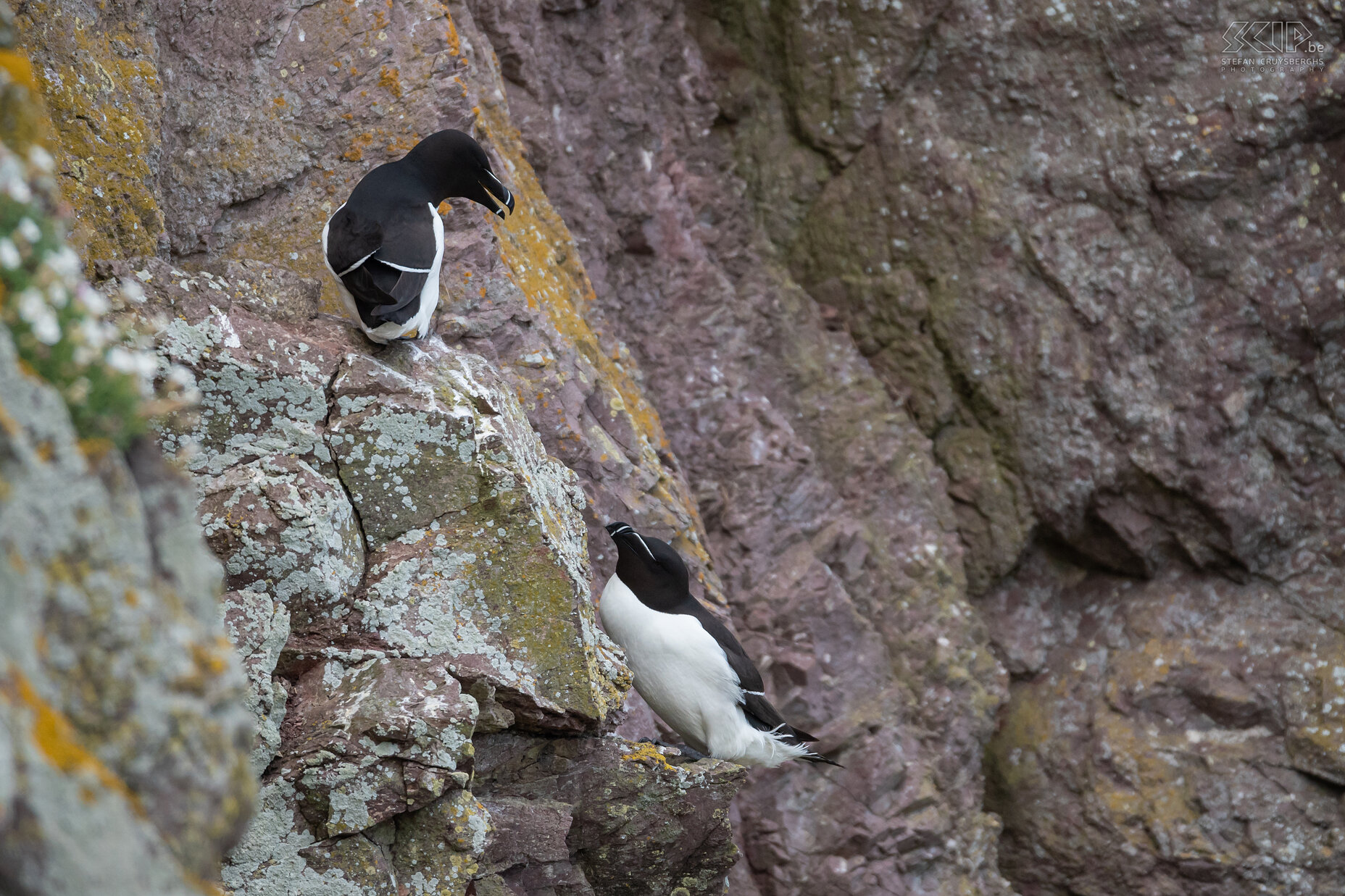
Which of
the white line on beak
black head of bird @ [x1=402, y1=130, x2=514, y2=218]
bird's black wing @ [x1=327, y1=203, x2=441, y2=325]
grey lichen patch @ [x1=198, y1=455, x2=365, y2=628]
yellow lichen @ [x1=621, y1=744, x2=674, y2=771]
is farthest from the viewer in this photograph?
the white line on beak

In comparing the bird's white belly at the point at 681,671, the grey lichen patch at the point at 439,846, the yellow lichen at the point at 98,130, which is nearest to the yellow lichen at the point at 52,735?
the grey lichen patch at the point at 439,846

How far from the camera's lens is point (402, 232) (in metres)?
3.99

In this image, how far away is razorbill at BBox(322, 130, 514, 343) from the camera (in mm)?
3809

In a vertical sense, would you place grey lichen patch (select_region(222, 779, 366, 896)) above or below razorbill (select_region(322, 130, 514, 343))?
below

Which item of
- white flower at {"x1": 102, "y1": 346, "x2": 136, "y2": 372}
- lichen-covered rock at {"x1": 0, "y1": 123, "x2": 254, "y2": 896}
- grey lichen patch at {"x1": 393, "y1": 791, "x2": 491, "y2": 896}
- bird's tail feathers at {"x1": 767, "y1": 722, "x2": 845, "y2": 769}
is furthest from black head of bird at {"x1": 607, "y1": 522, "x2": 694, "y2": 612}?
white flower at {"x1": 102, "y1": 346, "x2": 136, "y2": 372}

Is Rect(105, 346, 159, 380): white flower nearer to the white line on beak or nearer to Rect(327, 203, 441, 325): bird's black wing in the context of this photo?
Rect(327, 203, 441, 325): bird's black wing

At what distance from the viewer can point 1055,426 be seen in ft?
22.3

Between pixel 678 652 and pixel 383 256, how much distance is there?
1.92 metres

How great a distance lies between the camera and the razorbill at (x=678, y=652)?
4.69m

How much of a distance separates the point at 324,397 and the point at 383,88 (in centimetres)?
208

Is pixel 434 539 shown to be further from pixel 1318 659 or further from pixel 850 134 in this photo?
pixel 1318 659

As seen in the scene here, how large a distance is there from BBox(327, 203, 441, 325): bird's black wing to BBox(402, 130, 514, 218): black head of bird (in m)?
0.34

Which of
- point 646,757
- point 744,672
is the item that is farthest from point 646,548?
point 646,757

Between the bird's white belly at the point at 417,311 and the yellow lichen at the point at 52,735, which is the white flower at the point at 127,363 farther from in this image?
the bird's white belly at the point at 417,311
